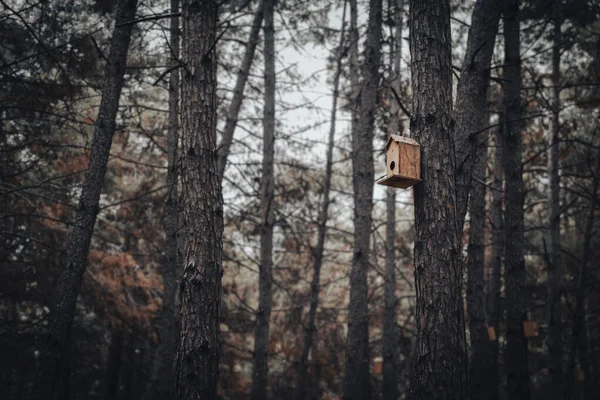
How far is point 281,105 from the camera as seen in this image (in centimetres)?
1105

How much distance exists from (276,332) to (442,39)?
15.0 meters

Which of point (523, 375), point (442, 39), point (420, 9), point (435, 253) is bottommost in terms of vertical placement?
point (523, 375)

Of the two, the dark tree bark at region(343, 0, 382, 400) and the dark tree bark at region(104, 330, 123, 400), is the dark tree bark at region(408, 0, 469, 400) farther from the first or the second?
the dark tree bark at region(104, 330, 123, 400)

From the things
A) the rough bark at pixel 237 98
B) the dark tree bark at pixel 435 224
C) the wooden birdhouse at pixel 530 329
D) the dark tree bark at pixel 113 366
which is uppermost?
the rough bark at pixel 237 98

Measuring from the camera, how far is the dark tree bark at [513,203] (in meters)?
Result: 6.60

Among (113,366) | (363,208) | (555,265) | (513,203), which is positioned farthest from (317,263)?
(113,366)

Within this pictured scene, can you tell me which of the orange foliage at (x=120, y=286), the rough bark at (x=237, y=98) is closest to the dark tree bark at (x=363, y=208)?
the rough bark at (x=237, y=98)

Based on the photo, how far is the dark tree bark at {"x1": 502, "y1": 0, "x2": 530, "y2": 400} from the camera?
21.6 feet

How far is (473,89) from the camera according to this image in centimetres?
512

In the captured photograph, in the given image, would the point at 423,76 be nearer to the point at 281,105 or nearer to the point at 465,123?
the point at 465,123

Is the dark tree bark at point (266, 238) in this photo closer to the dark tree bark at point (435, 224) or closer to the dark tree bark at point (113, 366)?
the dark tree bark at point (435, 224)

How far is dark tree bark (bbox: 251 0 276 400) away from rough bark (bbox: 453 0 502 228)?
4514mm

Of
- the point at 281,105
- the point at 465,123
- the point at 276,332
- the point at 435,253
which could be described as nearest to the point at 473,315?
the point at 465,123

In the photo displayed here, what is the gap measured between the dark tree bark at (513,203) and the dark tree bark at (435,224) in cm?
319
